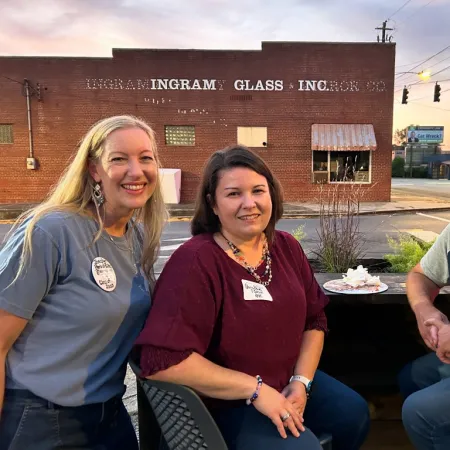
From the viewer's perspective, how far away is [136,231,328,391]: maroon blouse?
1.62m

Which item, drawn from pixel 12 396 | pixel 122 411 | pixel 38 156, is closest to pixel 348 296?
pixel 122 411

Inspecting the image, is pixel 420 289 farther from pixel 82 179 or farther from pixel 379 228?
pixel 379 228

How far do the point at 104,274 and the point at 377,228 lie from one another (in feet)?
38.3

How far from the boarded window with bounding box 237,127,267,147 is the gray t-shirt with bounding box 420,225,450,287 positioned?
16.7 metres

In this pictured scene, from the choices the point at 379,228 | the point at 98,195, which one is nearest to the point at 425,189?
the point at 379,228

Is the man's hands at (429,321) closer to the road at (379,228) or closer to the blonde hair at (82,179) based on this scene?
the blonde hair at (82,179)

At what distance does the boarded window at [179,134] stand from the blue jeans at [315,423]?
17.3 m

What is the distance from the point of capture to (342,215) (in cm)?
473

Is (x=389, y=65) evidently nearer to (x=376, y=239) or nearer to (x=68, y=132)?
(x=376, y=239)

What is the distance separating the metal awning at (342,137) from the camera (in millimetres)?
18266

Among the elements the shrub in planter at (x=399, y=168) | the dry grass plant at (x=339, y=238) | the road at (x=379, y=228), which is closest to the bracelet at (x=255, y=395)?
the dry grass plant at (x=339, y=238)

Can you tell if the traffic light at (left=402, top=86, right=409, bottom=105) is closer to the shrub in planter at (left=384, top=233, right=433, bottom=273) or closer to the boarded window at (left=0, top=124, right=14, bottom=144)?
the boarded window at (left=0, top=124, right=14, bottom=144)

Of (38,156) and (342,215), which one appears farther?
(38,156)

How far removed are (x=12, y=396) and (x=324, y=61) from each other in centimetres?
1868
